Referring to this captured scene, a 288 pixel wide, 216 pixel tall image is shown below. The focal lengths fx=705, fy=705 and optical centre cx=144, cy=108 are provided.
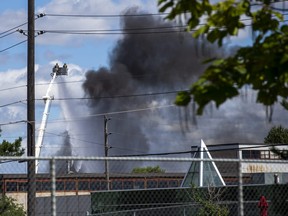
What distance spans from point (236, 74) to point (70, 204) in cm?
2330

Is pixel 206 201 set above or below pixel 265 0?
below

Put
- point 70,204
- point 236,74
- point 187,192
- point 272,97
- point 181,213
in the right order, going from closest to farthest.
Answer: point 236,74
point 272,97
point 181,213
point 187,192
point 70,204

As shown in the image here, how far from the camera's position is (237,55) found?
6.20 metres

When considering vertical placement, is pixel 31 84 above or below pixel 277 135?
below

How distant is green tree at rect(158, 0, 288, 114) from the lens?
5.94m

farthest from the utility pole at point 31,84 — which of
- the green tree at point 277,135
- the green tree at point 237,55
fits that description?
the green tree at point 277,135

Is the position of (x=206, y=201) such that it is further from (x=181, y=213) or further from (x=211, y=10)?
(x=211, y=10)

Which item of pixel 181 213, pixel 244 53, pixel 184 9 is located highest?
pixel 184 9

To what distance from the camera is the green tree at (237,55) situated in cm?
594

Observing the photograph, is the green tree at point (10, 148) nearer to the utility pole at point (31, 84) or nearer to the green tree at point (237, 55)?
the utility pole at point (31, 84)

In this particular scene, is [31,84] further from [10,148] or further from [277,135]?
[277,135]

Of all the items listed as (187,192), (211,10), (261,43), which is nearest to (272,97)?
(261,43)

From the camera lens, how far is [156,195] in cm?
2475

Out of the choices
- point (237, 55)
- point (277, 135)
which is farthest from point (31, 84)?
point (277, 135)
